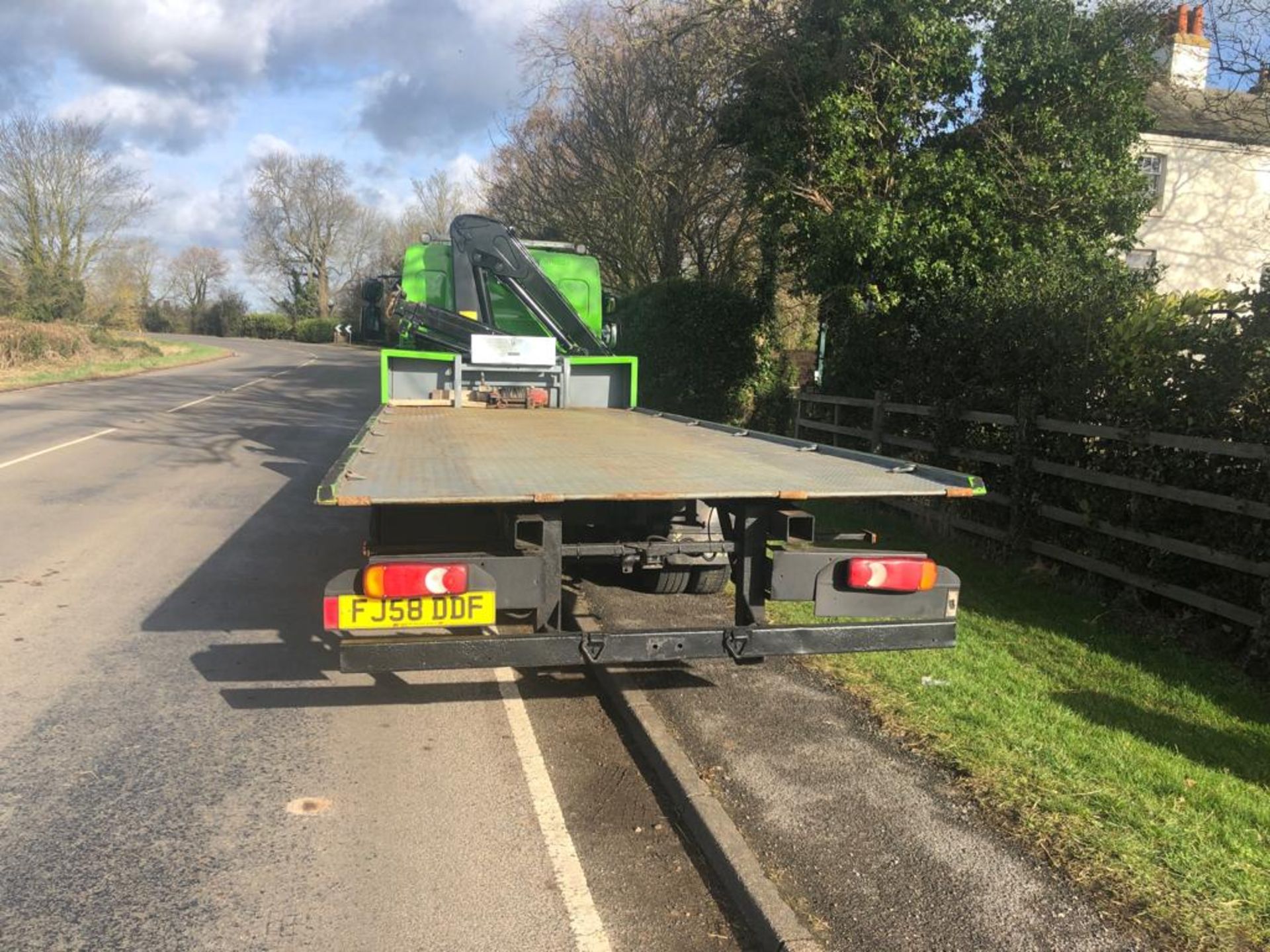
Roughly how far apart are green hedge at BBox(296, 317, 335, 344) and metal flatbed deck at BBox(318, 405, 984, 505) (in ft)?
218

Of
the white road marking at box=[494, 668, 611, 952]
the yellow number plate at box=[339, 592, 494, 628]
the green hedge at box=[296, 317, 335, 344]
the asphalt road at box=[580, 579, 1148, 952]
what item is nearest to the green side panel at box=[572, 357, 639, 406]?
the asphalt road at box=[580, 579, 1148, 952]

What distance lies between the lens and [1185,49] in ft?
47.1

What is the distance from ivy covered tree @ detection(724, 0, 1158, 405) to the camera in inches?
428

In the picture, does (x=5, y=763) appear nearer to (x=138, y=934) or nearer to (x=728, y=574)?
(x=138, y=934)

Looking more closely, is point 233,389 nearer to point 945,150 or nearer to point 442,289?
point 442,289

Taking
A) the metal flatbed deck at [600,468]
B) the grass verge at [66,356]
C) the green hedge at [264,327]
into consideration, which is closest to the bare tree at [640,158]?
the metal flatbed deck at [600,468]

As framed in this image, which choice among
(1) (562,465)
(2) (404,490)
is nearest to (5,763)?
(2) (404,490)

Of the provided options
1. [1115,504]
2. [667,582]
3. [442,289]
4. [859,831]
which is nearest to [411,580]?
[859,831]

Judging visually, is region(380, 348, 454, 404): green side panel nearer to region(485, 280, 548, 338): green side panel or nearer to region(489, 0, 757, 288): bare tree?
region(485, 280, 548, 338): green side panel

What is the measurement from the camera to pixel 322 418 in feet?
68.0

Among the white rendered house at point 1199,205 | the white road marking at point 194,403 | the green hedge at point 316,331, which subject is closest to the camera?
the white road marking at point 194,403

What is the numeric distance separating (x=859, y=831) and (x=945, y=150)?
10395 mm

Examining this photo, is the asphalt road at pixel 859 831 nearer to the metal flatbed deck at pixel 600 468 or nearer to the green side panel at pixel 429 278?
the metal flatbed deck at pixel 600 468

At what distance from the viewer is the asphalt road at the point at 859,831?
3.03m
